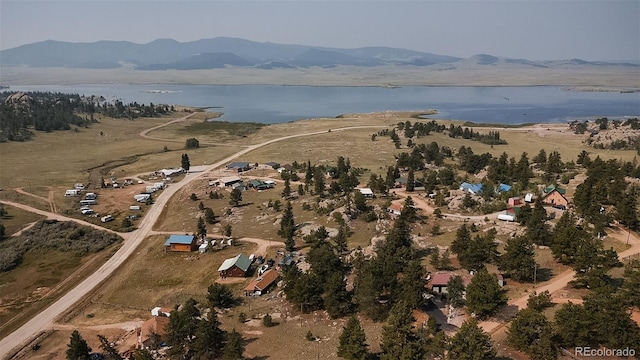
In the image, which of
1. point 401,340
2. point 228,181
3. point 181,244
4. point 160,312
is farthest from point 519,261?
point 228,181

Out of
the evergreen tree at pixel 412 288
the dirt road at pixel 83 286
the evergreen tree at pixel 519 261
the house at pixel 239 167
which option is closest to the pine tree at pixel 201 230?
the dirt road at pixel 83 286

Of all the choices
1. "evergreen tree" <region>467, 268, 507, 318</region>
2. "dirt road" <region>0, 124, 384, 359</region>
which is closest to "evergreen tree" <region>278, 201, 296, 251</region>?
"dirt road" <region>0, 124, 384, 359</region>

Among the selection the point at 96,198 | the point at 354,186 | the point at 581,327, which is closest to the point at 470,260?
the point at 581,327

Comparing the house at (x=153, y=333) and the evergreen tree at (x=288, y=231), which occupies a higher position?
the evergreen tree at (x=288, y=231)

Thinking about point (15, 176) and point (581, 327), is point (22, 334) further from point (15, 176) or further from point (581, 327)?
point (15, 176)

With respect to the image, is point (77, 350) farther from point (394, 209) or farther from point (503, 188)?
point (503, 188)

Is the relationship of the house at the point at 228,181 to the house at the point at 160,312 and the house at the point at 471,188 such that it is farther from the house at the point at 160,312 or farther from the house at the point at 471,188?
the house at the point at 160,312
